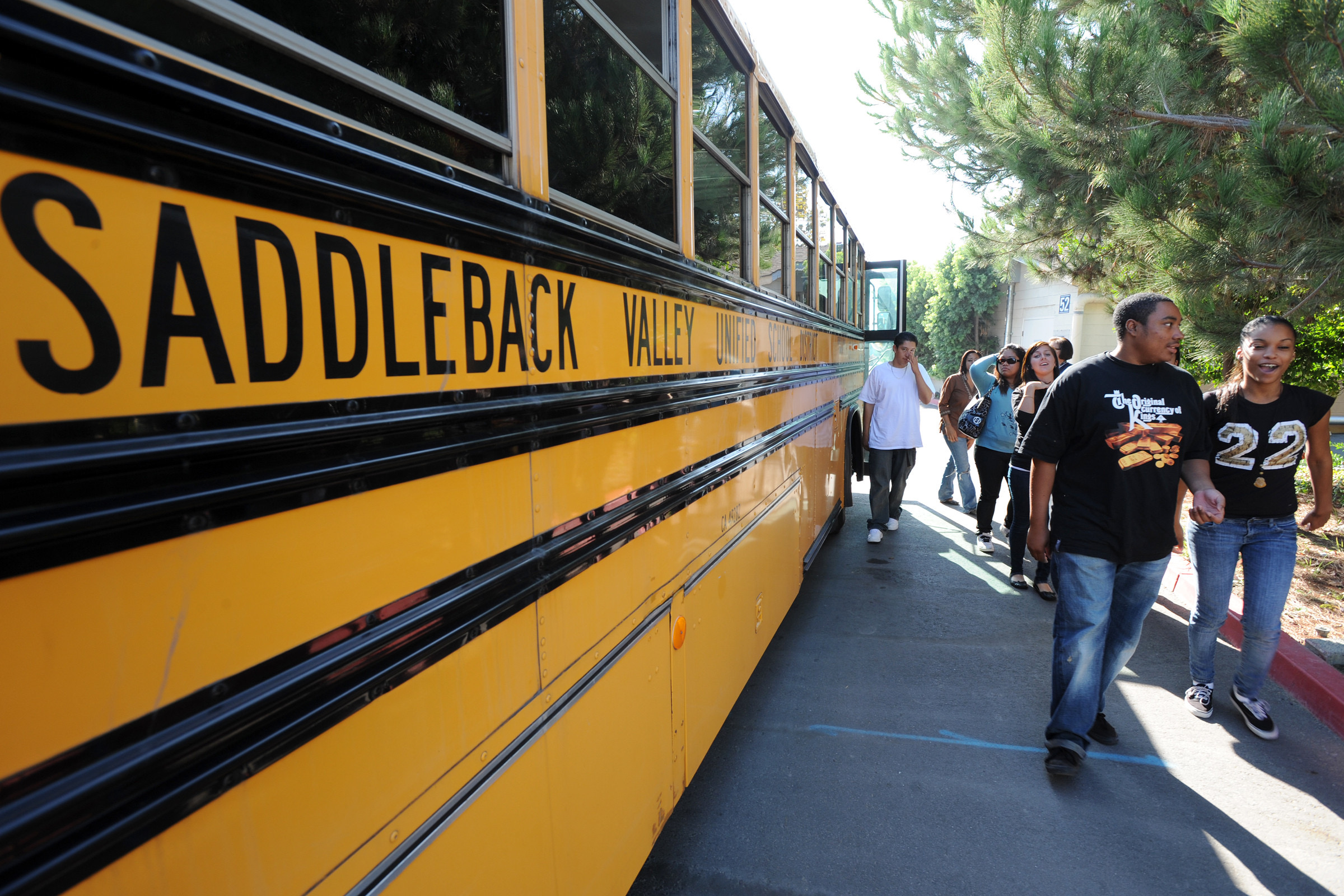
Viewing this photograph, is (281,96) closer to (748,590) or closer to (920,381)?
(748,590)

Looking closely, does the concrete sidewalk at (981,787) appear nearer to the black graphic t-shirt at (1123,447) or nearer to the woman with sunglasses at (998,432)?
the black graphic t-shirt at (1123,447)

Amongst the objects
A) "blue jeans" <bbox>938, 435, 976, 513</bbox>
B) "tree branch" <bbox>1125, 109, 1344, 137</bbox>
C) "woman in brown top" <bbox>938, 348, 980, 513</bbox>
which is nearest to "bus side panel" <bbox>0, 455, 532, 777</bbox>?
"tree branch" <bbox>1125, 109, 1344, 137</bbox>

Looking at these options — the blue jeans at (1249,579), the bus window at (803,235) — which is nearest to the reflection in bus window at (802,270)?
the bus window at (803,235)

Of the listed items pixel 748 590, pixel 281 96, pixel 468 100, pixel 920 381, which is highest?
pixel 468 100

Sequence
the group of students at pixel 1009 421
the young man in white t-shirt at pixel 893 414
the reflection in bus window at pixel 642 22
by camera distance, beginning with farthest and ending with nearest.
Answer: the young man in white t-shirt at pixel 893 414
the group of students at pixel 1009 421
the reflection in bus window at pixel 642 22

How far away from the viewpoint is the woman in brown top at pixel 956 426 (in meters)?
5.94

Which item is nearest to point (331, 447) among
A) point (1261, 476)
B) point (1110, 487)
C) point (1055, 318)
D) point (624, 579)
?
point (624, 579)

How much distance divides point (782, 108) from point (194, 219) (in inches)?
120

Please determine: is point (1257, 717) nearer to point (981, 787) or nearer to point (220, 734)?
point (981, 787)

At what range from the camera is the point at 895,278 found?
729 cm

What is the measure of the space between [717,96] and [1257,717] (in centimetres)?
320

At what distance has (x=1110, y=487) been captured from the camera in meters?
2.41

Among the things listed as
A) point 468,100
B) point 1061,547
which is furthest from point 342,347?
point 1061,547

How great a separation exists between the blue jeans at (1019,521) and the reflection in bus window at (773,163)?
219 cm
